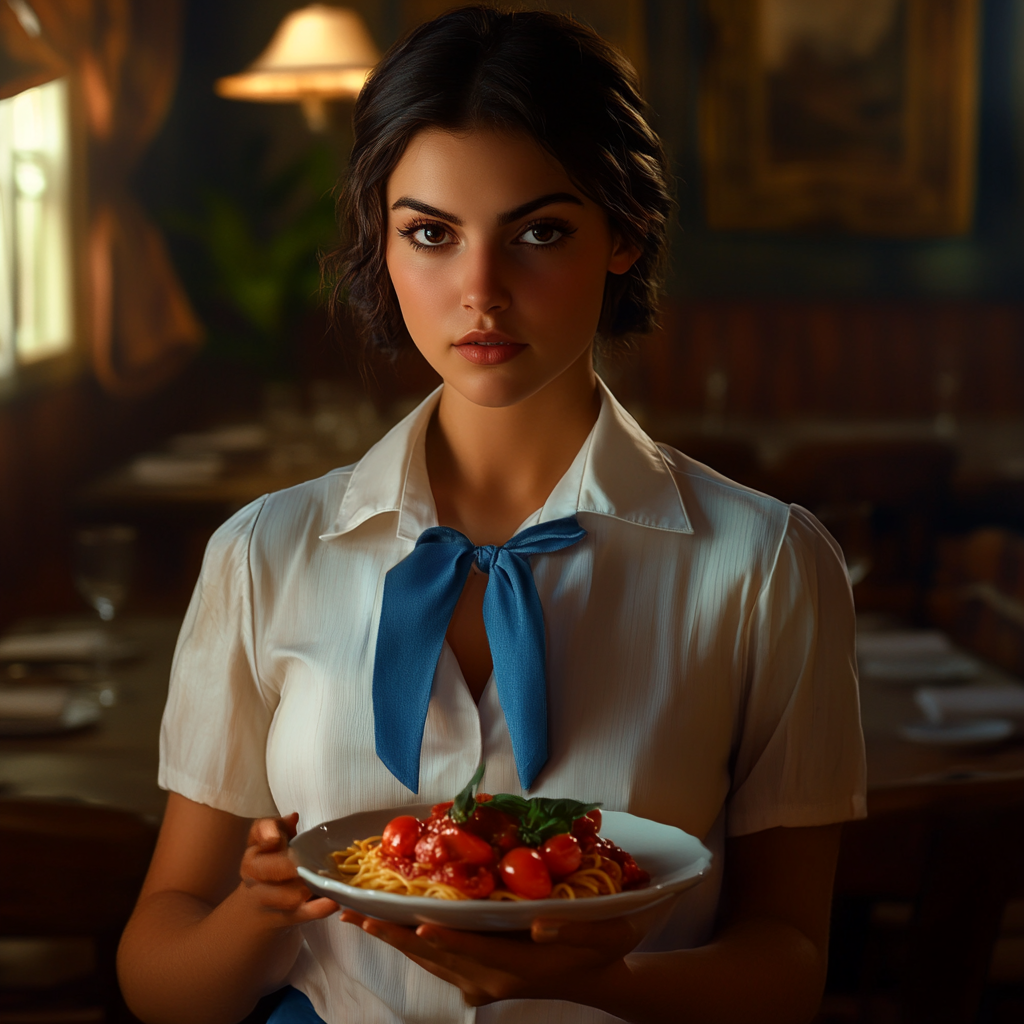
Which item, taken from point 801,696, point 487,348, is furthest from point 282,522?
point 801,696

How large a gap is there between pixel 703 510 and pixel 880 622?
126 cm

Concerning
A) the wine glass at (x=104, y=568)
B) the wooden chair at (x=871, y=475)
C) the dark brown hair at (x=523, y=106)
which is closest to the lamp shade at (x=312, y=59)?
the wooden chair at (x=871, y=475)

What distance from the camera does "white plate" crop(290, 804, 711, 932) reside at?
0.73 metres

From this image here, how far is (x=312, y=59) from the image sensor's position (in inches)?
159

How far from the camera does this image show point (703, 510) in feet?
3.58

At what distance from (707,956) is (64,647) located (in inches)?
54.5

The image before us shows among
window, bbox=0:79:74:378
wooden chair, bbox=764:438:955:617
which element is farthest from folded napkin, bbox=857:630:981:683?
window, bbox=0:79:74:378

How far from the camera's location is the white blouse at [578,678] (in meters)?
1.01

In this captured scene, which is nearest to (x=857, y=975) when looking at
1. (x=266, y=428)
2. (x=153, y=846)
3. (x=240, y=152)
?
(x=153, y=846)

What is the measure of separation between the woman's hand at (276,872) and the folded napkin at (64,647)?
3.75ft

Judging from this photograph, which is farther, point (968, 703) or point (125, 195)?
point (125, 195)

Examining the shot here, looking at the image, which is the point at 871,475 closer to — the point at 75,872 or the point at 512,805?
the point at 75,872

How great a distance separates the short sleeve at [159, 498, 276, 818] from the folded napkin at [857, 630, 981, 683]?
3.67 feet

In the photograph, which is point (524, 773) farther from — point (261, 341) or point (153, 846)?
point (261, 341)
